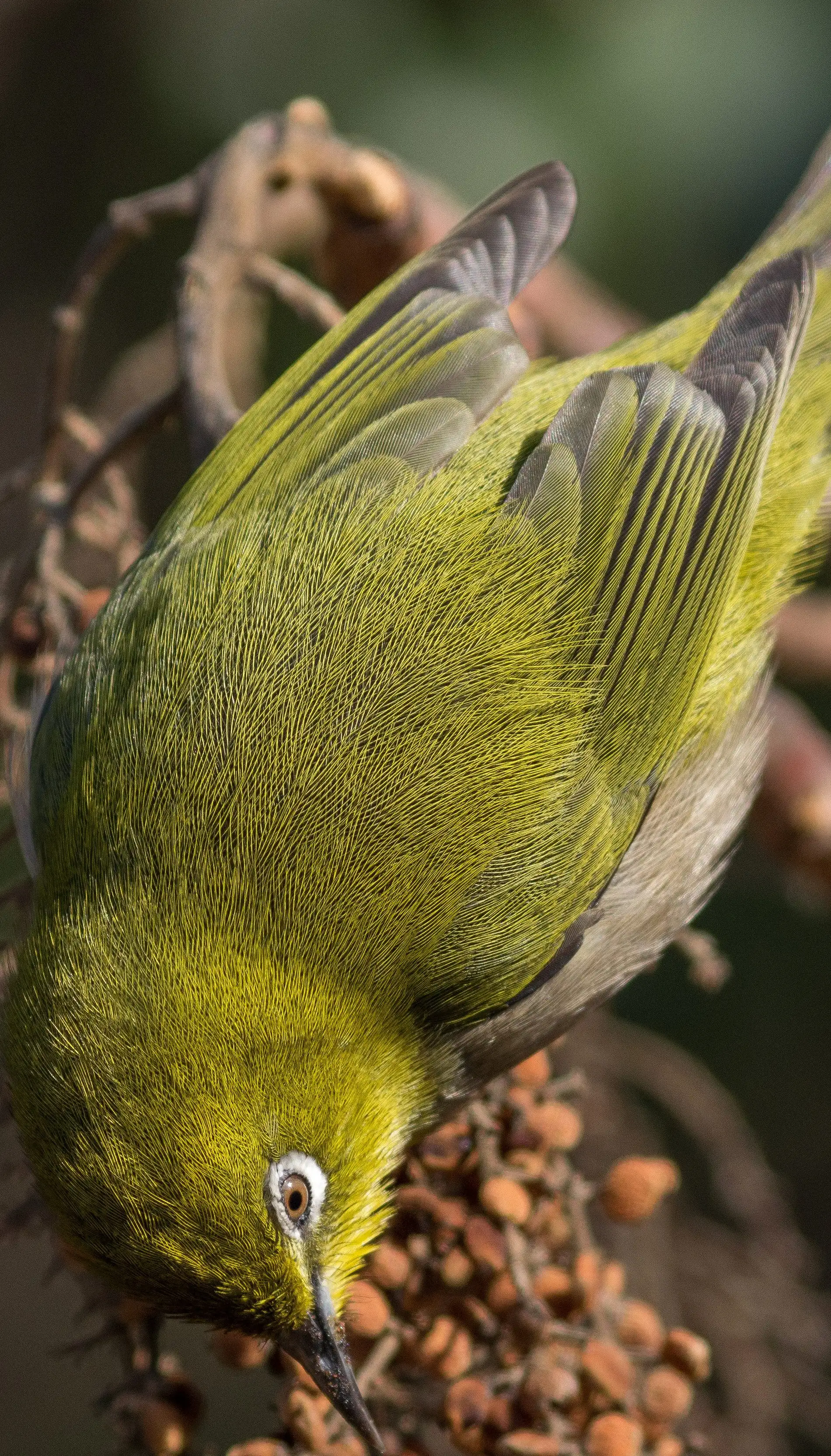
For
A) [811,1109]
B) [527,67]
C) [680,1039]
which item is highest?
[527,67]

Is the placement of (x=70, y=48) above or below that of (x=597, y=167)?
above

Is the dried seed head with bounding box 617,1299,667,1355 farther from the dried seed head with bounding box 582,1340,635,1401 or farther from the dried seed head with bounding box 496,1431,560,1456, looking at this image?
the dried seed head with bounding box 496,1431,560,1456

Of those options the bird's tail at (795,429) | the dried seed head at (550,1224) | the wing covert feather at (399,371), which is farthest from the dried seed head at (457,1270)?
the bird's tail at (795,429)

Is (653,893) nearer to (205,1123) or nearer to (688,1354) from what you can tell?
(688,1354)

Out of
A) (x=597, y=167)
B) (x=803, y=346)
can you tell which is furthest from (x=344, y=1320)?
(x=597, y=167)

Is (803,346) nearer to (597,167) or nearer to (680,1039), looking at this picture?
(597,167)

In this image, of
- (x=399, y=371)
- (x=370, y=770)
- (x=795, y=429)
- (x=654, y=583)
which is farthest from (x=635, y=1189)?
(x=795, y=429)

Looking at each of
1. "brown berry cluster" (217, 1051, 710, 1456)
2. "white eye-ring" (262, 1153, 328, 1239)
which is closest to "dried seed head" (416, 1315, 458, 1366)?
"brown berry cluster" (217, 1051, 710, 1456)
